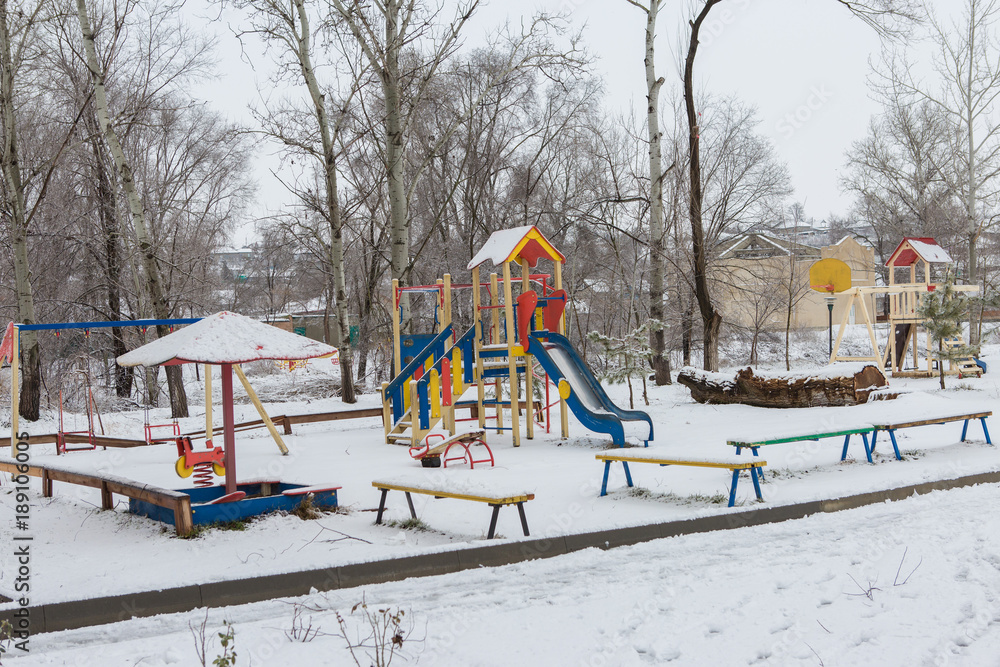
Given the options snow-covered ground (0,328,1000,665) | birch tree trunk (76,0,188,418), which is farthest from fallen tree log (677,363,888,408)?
birch tree trunk (76,0,188,418)

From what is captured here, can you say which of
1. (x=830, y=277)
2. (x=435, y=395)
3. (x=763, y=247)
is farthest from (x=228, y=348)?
(x=763, y=247)

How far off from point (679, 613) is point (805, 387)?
11.2 metres

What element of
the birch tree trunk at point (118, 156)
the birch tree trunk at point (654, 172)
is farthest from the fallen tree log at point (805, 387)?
the birch tree trunk at point (118, 156)

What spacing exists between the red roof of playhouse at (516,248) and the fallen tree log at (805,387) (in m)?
4.55

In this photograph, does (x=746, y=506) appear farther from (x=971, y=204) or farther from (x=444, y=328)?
(x=971, y=204)

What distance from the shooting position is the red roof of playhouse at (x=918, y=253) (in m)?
20.4

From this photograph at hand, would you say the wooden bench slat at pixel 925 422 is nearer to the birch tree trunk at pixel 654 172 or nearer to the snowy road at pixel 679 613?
the snowy road at pixel 679 613

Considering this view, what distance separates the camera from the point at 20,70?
58.1 feet

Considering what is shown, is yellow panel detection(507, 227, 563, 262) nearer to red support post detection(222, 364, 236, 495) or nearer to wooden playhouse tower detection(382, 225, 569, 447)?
wooden playhouse tower detection(382, 225, 569, 447)

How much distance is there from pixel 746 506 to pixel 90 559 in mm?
5257

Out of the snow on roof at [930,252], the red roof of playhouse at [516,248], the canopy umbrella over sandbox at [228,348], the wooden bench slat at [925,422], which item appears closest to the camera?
the canopy umbrella over sandbox at [228,348]

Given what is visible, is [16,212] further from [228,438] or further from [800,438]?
[800,438]

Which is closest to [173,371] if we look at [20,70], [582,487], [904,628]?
[20,70]

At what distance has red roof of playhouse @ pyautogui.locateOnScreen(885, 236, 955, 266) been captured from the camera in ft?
66.8
